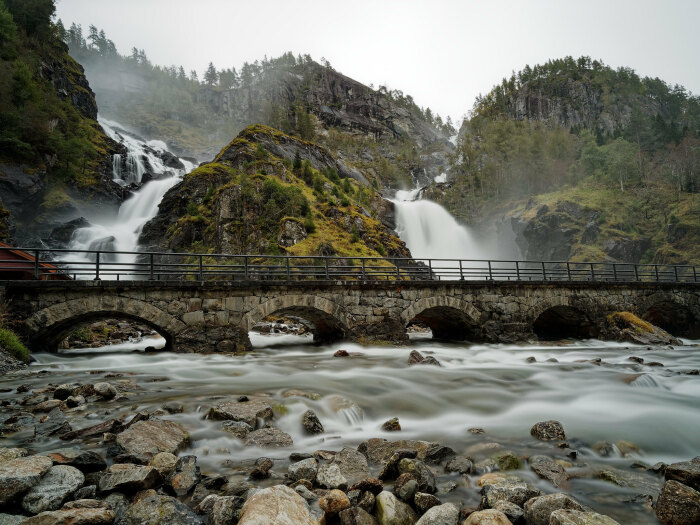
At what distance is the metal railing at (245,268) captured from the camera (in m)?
13.7

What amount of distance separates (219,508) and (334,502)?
104 cm

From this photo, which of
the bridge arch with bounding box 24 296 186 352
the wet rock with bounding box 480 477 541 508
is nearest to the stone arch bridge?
the bridge arch with bounding box 24 296 186 352

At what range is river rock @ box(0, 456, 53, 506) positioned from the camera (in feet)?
10.4

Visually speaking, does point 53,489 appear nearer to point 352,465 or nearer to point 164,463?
point 164,463

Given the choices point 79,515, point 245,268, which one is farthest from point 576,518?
point 245,268

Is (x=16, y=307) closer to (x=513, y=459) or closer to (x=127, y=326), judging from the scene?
(x=127, y=326)

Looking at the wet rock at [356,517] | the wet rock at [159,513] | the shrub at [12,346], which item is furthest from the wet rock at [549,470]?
the shrub at [12,346]

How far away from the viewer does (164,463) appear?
408 centimetres

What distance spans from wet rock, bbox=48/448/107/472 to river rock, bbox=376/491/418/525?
3.10 meters

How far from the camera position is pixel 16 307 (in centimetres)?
1255

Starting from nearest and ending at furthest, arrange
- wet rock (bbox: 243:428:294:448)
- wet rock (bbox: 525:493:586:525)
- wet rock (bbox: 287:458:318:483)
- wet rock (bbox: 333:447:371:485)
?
wet rock (bbox: 525:493:586:525)
wet rock (bbox: 287:458:318:483)
wet rock (bbox: 333:447:371:485)
wet rock (bbox: 243:428:294:448)

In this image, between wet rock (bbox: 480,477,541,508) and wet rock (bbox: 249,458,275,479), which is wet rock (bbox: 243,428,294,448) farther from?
wet rock (bbox: 480,477,541,508)

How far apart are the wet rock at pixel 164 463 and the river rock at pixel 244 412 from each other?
180 cm

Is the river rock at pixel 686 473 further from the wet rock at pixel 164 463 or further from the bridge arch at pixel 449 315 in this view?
the bridge arch at pixel 449 315
